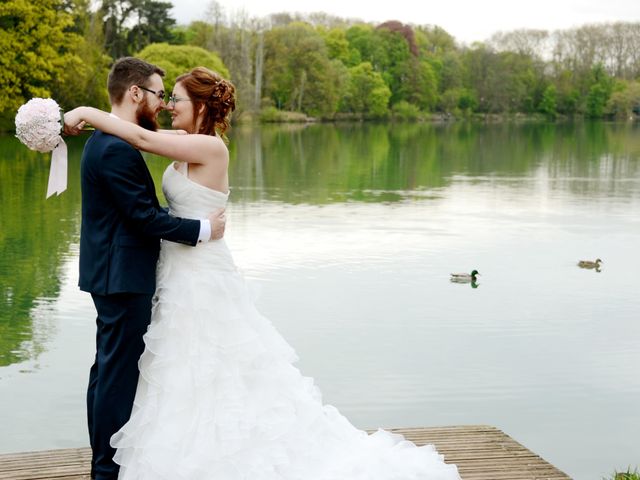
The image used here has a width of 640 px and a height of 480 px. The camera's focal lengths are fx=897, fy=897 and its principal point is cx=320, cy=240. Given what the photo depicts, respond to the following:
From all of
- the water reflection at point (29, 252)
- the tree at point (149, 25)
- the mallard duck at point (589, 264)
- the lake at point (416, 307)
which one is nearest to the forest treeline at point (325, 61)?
the tree at point (149, 25)

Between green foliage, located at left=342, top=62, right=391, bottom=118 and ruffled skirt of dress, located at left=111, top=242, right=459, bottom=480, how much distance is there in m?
67.8

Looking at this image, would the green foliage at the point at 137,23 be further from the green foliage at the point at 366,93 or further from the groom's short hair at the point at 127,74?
the groom's short hair at the point at 127,74

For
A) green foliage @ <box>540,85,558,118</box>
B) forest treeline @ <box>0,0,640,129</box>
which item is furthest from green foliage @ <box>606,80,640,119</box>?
green foliage @ <box>540,85,558,118</box>

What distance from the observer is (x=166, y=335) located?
3561 mm

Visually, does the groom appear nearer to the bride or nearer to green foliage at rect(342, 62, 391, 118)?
the bride

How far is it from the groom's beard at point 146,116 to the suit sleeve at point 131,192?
0.63 ft

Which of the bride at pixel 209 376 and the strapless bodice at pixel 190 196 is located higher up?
the strapless bodice at pixel 190 196

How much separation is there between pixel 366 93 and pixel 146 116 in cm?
7018

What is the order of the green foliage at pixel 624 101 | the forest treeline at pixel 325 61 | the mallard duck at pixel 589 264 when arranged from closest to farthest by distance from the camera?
the mallard duck at pixel 589 264, the forest treeline at pixel 325 61, the green foliage at pixel 624 101

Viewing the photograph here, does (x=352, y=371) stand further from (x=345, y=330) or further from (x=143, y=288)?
(x=143, y=288)

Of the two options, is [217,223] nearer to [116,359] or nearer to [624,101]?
[116,359]

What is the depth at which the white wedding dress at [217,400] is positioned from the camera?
3.46m

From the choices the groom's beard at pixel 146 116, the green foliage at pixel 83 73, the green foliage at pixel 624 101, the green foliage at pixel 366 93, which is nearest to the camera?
the groom's beard at pixel 146 116

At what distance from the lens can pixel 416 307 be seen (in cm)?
930
